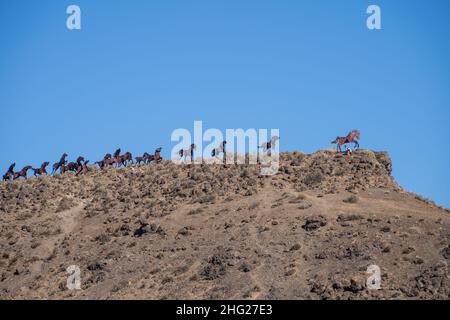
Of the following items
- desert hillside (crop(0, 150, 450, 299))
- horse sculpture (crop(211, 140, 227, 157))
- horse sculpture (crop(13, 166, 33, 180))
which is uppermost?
horse sculpture (crop(211, 140, 227, 157))

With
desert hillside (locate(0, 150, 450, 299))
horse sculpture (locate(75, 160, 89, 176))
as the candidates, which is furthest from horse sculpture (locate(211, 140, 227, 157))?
horse sculpture (locate(75, 160, 89, 176))

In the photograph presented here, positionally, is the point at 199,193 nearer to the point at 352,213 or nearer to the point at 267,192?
the point at 267,192

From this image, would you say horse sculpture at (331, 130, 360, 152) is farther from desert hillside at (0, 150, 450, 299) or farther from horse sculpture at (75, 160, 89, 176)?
horse sculpture at (75, 160, 89, 176)

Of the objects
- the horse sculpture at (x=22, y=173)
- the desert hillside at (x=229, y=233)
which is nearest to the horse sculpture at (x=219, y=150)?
the desert hillside at (x=229, y=233)

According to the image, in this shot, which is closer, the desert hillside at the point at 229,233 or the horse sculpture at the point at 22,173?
the desert hillside at the point at 229,233

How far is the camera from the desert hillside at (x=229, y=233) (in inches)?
2127

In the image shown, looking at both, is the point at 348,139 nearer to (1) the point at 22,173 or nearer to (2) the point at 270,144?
(2) the point at 270,144

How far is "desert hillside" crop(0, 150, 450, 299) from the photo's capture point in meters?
54.0

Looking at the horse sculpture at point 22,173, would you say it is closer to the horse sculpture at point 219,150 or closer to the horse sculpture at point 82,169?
the horse sculpture at point 82,169

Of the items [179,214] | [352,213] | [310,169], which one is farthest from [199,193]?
[352,213]

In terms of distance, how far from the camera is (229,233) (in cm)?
6078

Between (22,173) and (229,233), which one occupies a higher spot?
(22,173)

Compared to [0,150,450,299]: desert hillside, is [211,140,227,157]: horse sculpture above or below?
above

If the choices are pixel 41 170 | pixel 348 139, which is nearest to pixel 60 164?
pixel 41 170
